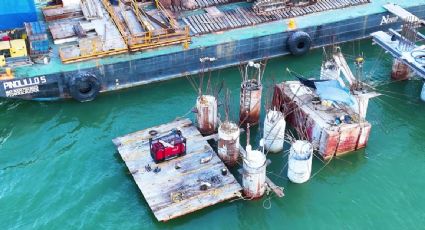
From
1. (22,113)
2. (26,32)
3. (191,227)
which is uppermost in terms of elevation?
(26,32)

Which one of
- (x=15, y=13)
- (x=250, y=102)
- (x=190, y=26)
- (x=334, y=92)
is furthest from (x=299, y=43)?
(x=15, y=13)

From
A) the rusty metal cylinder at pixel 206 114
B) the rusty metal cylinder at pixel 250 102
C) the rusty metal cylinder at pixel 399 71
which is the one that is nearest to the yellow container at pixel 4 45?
the rusty metal cylinder at pixel 206 114

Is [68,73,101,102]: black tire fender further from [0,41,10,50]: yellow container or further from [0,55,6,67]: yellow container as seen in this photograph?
[0,41,10,50]: yellow container

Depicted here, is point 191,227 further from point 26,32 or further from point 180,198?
point 26,32

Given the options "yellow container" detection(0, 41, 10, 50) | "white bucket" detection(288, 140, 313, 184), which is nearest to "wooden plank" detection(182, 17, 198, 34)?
"yellow container" detection(0, 41, 10, 50)

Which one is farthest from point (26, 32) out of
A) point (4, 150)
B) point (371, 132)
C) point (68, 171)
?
point (371, 132)

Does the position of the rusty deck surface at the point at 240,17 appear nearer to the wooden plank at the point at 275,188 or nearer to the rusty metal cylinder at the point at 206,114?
the rusty metal cylinder at the point at 206,114
